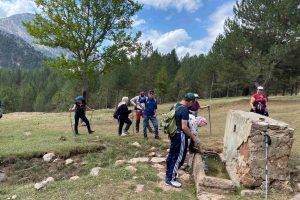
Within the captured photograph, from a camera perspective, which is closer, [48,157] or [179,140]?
[179,140]

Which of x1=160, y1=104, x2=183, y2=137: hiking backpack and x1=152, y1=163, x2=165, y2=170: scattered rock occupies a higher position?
x1=160, y1=104, x2=183, y2=137: hiking backpack

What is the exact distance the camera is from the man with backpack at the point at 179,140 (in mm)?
4945

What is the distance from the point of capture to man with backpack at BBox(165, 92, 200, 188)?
495 cm

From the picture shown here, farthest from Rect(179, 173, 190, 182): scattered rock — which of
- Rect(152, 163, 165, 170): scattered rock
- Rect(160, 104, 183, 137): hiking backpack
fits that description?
Rect(160, 104, 183, 137): hiking backpack

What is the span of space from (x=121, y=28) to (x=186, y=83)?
34.8 m

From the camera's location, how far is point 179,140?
5.09 m

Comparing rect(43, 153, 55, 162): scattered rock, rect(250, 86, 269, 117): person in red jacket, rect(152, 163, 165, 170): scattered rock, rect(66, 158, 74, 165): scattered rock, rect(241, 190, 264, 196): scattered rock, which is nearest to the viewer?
rect(241, 190, 264, 196): scattered rock

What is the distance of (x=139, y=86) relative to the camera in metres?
41.2

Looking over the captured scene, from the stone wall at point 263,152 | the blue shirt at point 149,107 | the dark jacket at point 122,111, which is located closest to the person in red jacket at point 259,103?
the blue shirt at point 149,107

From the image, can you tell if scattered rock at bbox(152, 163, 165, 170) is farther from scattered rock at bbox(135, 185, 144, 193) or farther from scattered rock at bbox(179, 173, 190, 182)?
scattered rock at bbox(135, 185, 144, 193)

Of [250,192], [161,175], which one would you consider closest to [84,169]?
[161,175]

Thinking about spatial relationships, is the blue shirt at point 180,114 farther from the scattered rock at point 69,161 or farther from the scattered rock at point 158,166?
the scattered rock at point 69,161

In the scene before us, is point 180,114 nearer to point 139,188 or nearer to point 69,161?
point 139,188

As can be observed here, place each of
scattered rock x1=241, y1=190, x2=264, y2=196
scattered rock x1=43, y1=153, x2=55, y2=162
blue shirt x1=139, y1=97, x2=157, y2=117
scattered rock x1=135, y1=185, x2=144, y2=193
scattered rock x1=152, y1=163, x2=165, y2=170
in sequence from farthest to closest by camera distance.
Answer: blue shirt x1=139, y1=97, x2=157, y2=117 < scattered rock x1=43, y1=153, x2=55, y2=162 < scattered rock x1=152, y1=163, x2=165, y2=170 < scattered rock x1=135, y1=185, x2=144, y2=193 < scattered rock x1=241, y1=190, x2=264, y2=196
